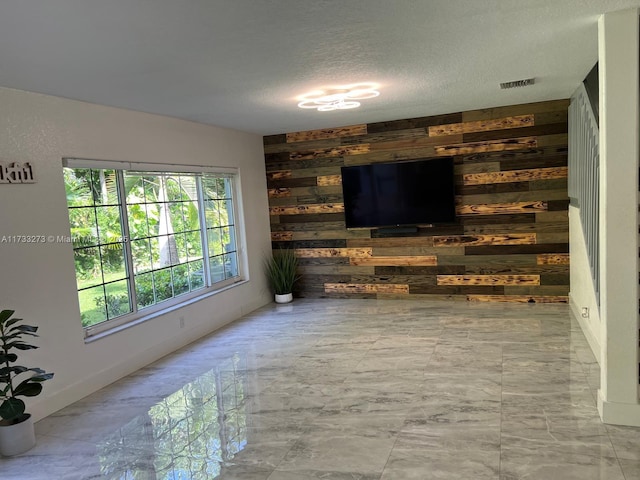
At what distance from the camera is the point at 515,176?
596cm

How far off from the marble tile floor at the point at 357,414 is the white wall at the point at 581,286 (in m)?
0.16

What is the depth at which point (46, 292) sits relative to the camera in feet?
12.2

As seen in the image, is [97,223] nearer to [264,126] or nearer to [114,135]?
[114,135]

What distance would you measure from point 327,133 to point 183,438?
15.2 ft

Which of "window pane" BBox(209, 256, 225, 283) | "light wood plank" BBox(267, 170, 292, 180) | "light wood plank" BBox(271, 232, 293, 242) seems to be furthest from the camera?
"light wood plank" BBox(271, 232, 293, 242)

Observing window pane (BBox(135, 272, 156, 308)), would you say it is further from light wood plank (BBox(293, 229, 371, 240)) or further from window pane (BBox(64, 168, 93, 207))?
light wood plank (BBox(293, 229, 371, 240))

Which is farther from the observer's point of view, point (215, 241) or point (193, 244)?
point (215, 241)

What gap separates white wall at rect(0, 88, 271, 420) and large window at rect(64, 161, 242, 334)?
7.2 inches

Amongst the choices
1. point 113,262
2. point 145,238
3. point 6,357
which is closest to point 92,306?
point 113,262

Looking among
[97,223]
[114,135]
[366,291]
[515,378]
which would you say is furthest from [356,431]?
[366,291]

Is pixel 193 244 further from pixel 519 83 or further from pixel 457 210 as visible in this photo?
pixel 519 83

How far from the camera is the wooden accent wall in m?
5.86

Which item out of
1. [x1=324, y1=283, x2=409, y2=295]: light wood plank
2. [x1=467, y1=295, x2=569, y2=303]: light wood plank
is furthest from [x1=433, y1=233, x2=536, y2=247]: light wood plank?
[x1=324, y1=283, x2=409, y2=295]: light wood plank

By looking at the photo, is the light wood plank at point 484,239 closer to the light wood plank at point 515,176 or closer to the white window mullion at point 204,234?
the light wood plank at point 515,176
